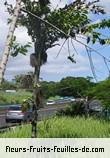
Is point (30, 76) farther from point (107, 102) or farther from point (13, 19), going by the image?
point (107, 102)

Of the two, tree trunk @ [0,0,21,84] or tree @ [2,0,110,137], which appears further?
tree @ [2,0,110,137]

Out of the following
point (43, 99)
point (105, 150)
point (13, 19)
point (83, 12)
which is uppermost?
point (83, 12)

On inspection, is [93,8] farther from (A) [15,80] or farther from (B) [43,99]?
(B) [43,99]

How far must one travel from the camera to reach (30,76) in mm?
10094

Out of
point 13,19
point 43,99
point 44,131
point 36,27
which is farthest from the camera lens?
point 44,131

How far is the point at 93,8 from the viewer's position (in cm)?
838

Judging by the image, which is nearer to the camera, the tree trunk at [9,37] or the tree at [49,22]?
the tree trunk at [9,37]

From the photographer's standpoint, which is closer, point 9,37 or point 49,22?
point 9,37

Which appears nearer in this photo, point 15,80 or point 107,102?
point 15,80

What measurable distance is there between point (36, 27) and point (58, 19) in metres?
0.98

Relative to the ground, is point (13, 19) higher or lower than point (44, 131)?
higher

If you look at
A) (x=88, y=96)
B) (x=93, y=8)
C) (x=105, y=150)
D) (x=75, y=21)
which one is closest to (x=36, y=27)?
(x=75, y=21)

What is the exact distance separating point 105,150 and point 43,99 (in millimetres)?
1869

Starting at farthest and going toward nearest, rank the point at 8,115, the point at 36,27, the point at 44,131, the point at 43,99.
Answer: the point at 8,115 < the point at 44,131 < the point at 43,99 < the point at 36,27
